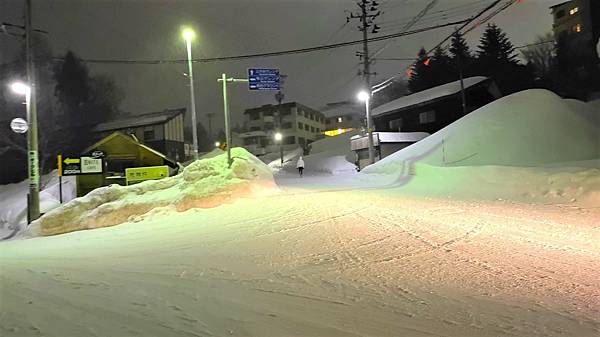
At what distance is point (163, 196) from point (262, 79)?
6.05 m

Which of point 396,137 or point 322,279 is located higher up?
point 396,137

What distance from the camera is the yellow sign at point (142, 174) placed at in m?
17.0

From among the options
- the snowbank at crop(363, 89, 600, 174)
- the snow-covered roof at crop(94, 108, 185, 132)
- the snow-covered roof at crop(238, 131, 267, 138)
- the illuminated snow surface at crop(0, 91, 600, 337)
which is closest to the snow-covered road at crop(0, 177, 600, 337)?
the illuminated snow surface at crop(0, 91, 600, 337)

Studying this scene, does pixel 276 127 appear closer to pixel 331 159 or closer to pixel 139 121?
pixel 139 121

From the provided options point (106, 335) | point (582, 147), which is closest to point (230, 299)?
point (106, 335)

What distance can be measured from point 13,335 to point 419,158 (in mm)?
19578

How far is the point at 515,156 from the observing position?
55.6 feet

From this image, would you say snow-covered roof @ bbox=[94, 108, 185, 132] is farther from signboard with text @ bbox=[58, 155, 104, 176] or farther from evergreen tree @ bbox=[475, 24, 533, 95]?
evergreen tree @ bbox=[475, 24, 533, 95]

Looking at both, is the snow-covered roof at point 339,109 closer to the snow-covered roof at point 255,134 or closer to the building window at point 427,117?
the snow-covered roof at point 255,134

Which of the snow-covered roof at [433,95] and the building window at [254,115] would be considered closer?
the snow-covered roof at [433,95]

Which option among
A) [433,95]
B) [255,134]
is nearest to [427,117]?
[433,95]

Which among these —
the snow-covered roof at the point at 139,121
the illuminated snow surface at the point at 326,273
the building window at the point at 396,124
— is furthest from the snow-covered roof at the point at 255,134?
the illuminated snow surface at the point at 326,273

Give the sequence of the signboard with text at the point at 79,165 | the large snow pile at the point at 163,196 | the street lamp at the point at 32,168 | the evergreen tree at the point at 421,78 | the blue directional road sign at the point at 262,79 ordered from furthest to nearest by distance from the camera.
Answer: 1. the evergreen tree at the point at 421,78
2. the signboard with text at the point at 79,165
3. the blue directional road sign at the point at 262,79
4. the street lamp at the point at 32,168
5. the large snow pile at the point at 163,196

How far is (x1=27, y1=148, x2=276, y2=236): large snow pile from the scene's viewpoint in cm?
1125
